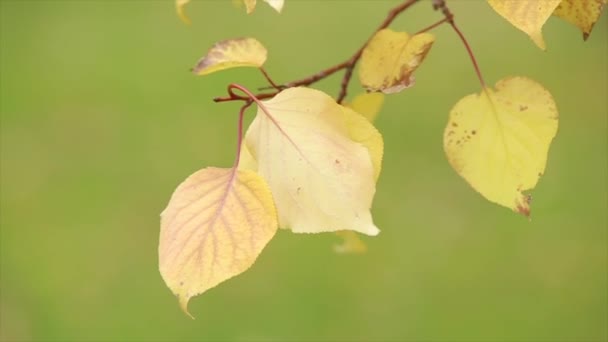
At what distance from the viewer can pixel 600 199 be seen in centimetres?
232

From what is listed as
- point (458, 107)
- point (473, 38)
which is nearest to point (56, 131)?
point (473, 38)

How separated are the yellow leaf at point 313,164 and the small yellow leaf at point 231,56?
36 mm

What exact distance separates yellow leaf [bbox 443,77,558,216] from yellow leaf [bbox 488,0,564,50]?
0.10 meters

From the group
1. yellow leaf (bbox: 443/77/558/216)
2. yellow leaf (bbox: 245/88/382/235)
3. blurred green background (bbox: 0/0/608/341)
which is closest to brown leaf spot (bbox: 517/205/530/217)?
yellow leaf (bbox: 443/77/558/216)

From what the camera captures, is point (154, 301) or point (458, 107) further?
point (154, 301)

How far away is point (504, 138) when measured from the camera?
51 centimetres

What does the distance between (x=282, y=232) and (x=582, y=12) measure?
183 centimetres

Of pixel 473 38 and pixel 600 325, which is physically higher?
pixel 473 38

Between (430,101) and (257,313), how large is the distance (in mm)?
1040

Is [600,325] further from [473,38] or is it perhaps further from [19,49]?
[19,49]

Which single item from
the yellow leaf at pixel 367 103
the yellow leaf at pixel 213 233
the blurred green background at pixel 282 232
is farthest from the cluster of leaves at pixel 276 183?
the blurred green background at pixel 282 232

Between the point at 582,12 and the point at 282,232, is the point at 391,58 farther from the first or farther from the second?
the point at 282,232

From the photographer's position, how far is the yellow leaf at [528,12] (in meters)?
0.42

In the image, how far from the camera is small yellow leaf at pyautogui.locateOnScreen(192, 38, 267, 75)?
450 millimetres
